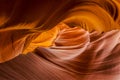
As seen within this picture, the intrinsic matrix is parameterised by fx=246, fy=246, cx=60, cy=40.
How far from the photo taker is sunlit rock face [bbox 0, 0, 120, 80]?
540mm

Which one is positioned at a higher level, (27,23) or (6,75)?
(27,23)

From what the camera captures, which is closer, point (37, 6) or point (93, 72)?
point (37, 6)

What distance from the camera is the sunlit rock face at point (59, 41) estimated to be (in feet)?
1.77

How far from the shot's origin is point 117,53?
1368 millimetres

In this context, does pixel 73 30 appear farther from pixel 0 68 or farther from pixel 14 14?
pixel 14 14

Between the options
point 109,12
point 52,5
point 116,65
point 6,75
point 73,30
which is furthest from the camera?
point 73,30

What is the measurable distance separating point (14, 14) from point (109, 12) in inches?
9.8

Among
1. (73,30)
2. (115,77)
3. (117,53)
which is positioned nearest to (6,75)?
(115,77)

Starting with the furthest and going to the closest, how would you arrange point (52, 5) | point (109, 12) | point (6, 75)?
point (6, 75), point (109, 12), point (52, 5)

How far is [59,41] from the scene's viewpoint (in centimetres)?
155

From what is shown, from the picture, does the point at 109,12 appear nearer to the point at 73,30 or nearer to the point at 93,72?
the point at 93,72

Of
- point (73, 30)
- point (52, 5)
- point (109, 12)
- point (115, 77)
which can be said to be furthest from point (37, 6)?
point (73, 30)

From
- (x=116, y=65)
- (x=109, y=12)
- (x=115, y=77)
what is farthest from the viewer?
(x=116, y=65)

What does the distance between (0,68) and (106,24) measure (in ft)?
1.44
